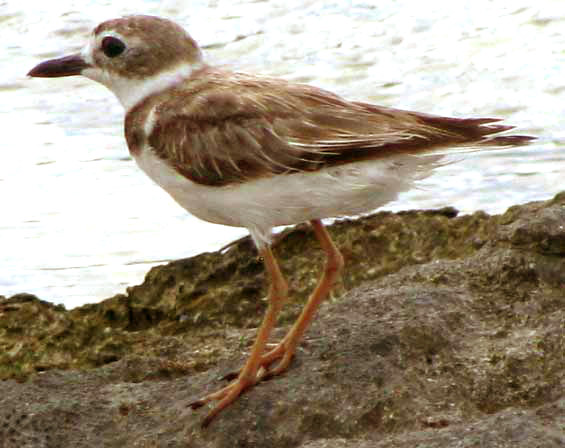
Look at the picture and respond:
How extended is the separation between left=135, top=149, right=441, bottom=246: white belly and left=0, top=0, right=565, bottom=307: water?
8.88 feet

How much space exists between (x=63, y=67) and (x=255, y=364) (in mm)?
1828

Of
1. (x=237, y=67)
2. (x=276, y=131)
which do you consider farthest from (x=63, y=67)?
(x=237, y=67)

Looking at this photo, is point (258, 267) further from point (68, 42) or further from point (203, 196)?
point (68, 42)

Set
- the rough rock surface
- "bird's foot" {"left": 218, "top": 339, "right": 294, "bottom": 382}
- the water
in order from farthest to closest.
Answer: the water, "bird's foot" {"left": 218, "top": 339, "right": 294, "bottom": 382}, the rough rock surface

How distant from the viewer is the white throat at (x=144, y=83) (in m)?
6.29

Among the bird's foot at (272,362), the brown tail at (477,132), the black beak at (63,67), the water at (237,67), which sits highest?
the black beak at (63,67)

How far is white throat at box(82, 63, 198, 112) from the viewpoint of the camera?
629 cm

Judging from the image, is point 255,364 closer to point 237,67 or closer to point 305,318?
point 305,318

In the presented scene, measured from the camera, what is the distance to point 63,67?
6.67 meters

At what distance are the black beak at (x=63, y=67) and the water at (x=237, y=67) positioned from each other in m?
2.03

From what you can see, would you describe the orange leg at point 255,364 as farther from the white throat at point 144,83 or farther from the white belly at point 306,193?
the white throat at point 144,83

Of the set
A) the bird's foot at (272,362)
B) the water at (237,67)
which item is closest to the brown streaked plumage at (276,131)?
the bird's foot at (272,362)

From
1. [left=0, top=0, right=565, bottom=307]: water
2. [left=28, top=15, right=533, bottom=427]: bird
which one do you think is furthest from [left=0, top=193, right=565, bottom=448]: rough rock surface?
[left=0, top=0, right=565, bottom=307]: water

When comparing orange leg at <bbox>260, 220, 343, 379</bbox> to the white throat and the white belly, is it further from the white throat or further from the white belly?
the white throat
